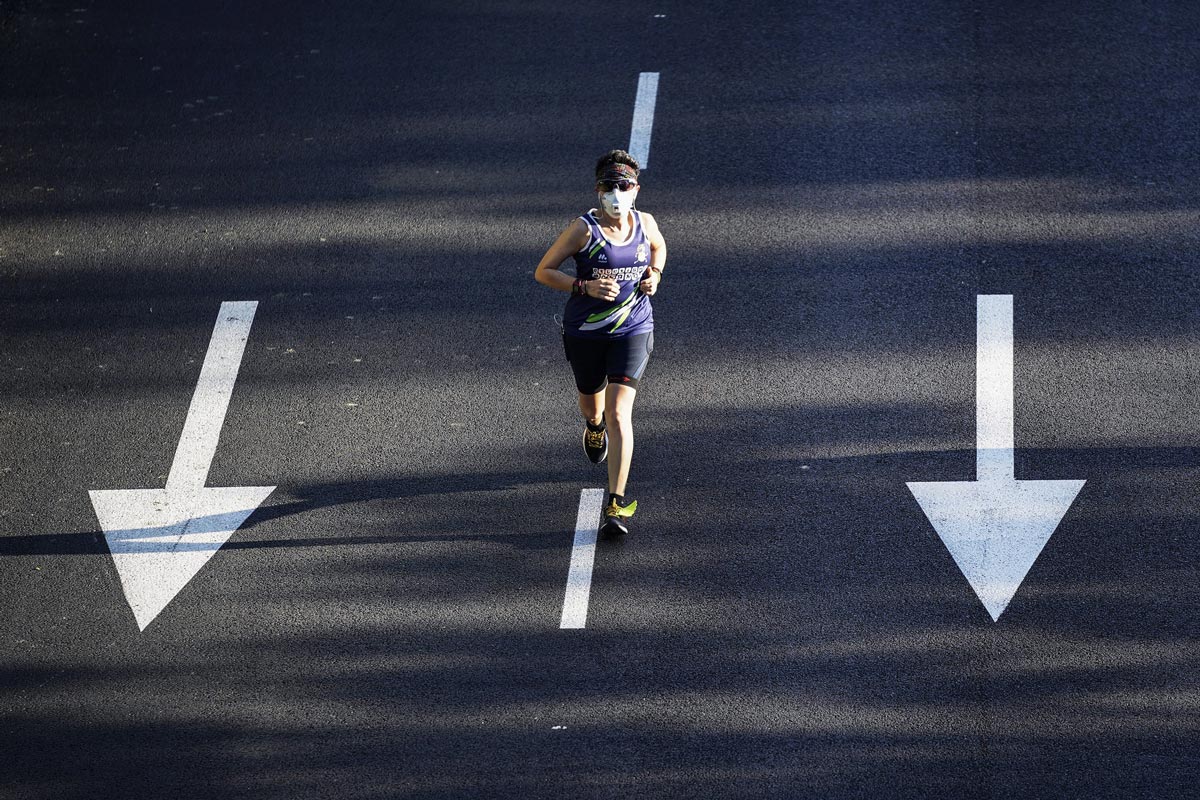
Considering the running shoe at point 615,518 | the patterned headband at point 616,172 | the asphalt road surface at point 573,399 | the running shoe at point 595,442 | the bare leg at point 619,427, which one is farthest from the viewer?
the running shoe at point 595,442

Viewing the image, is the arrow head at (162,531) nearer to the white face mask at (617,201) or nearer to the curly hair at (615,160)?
the white face mask at (617,201)

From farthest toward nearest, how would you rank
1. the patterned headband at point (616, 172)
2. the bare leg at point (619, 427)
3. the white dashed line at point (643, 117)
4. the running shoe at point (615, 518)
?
the white dashed line at point (643, 117), the running shoe at point (615, 518), the bare leg at point (619, 427), the patterned headband at point (616, 172)

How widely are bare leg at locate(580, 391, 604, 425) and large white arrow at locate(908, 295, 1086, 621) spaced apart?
1.92 meters

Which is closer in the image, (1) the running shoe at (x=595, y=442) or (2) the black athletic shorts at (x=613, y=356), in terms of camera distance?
(2) the black athletic shorts at (x=613, y=356)

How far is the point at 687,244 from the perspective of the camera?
1104cm

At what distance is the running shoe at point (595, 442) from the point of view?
903 cm

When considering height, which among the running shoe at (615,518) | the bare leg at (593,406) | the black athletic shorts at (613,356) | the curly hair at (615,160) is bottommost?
the running shoe at (615,518)

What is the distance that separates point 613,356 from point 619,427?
1.34ft

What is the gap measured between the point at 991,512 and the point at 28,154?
8462 mm

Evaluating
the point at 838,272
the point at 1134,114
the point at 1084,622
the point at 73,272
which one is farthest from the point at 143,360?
the point at 1134,114

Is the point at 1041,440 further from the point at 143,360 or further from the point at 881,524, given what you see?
the point at 143,360

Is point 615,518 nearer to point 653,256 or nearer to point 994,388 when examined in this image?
point 653,256

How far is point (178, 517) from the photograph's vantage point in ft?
30.2

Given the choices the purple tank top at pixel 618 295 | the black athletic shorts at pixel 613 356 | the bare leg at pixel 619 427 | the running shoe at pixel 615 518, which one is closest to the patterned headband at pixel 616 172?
the purple tank top at pixel 618 295
